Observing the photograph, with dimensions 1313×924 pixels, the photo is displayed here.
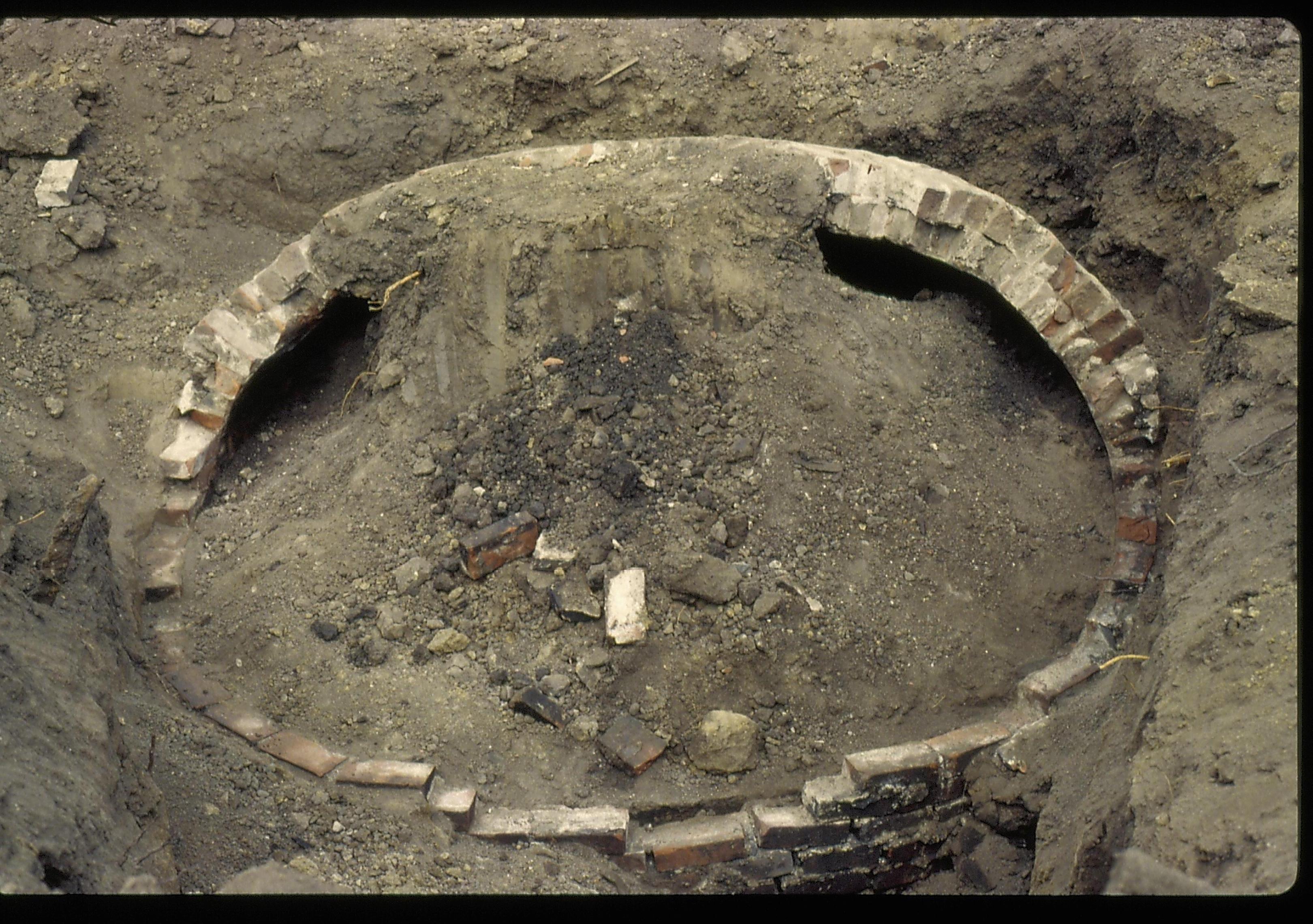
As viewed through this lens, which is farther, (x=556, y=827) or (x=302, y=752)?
(x=302, y=752)

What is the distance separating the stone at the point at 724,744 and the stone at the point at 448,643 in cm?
102

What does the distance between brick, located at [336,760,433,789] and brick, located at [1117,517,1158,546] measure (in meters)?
3.00

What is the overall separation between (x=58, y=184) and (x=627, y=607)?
378cm

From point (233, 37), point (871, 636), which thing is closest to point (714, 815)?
point (871, 636)

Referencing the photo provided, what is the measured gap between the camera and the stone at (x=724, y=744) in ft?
14.5

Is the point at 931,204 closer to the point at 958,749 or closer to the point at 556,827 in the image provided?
the point at 958,749

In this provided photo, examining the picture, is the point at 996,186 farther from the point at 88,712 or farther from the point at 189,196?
the point at 88,712

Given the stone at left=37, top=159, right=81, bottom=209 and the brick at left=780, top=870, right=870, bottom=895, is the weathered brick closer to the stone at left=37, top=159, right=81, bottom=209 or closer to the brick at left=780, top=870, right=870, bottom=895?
the brick at left=780, top=870, right=870, bottom=895

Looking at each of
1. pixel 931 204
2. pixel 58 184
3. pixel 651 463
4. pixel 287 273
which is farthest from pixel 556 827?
pixel 58 184

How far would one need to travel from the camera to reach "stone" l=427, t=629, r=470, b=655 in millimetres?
4680

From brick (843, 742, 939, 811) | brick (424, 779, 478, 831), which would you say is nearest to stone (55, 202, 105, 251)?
brick (424, 779, 478, 831)

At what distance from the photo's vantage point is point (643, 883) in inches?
165

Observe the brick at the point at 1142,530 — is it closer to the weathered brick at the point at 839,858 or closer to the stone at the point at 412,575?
the weathered brick at the point at 839,858

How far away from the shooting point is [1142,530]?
16.0 feet
